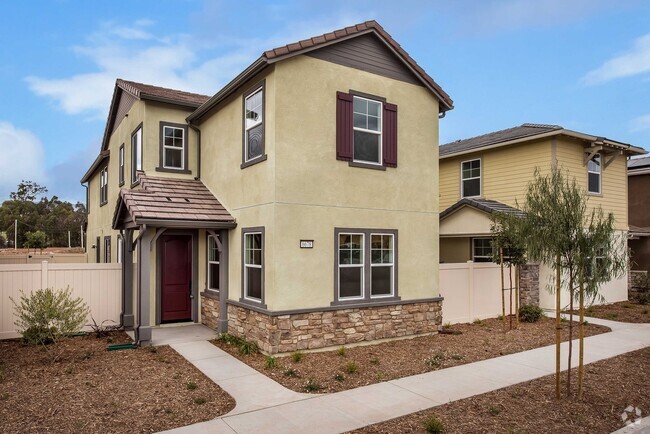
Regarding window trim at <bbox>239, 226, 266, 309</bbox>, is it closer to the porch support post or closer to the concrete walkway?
the concrete walkway

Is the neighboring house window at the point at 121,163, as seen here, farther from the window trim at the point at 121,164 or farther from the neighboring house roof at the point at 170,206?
the neighboring house roof at the point at 170,206

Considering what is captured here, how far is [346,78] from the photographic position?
989cm

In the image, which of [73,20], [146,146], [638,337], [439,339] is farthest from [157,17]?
[638,337]

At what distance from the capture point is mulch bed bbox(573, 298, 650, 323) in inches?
537

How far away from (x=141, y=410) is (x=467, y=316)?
934 centimetres

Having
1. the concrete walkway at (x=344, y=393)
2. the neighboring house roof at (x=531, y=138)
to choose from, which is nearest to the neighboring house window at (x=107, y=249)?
the concrete walkway at (x=344, y=393)

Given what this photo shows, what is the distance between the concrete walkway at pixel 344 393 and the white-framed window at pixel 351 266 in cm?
264

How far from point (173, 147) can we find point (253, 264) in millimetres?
→ 5116

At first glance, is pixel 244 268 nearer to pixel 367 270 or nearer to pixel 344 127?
pixel 367 270

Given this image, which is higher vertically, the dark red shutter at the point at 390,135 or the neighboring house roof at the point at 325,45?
the neighboring house roof at the point at 325,45

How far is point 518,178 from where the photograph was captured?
626 inches

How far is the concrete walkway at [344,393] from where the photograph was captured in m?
5.54

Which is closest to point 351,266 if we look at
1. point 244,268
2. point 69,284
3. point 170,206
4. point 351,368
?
point 244,268

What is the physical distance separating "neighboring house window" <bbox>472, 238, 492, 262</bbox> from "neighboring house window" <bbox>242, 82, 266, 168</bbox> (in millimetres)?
10277
